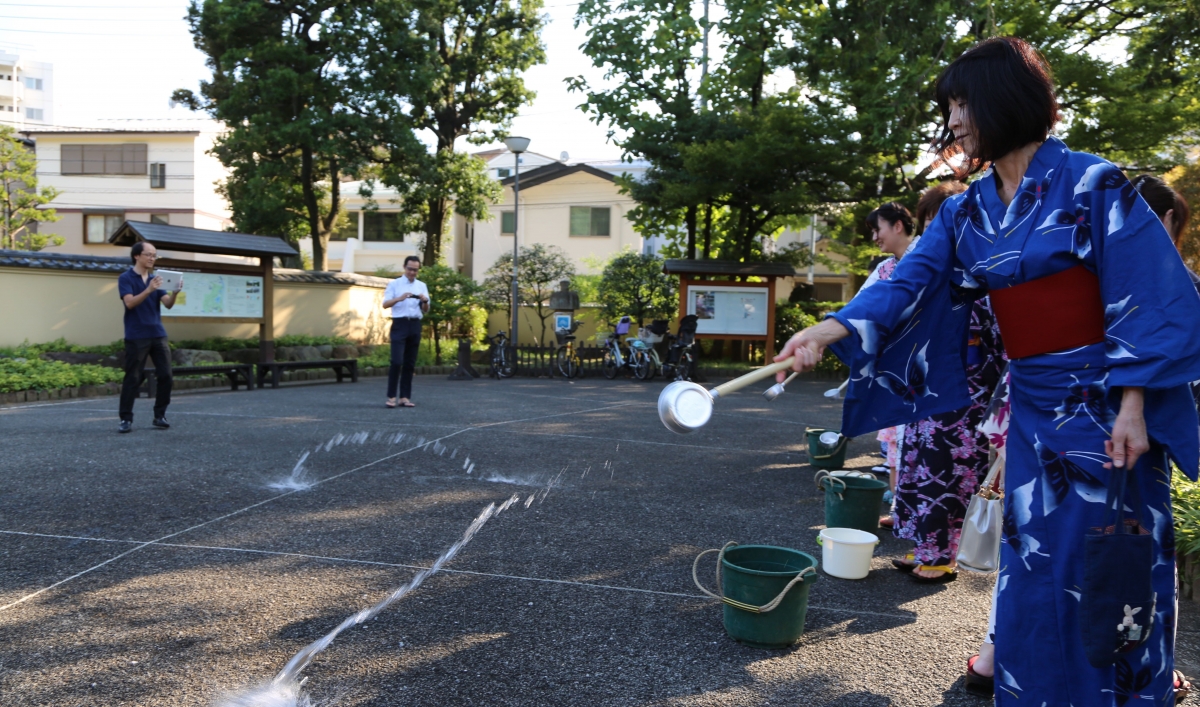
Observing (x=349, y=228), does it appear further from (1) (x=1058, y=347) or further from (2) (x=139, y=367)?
(1) (x=1058, y=347)

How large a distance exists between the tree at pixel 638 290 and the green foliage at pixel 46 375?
1077cm

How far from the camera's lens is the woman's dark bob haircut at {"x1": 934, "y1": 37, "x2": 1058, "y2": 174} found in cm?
217

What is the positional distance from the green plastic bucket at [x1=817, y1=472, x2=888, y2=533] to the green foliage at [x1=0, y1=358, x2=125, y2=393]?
9.74m

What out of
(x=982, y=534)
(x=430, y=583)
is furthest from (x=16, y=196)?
(x=982, y=534)

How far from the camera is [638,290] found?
19.9m

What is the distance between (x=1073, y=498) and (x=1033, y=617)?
1.06 feet

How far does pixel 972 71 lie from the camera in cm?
224

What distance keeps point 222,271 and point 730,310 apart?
10199 millimetres

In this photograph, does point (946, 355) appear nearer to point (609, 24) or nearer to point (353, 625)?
point (353, 625)

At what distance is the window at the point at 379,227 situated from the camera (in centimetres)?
3609

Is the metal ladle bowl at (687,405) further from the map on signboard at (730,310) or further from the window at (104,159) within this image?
the window at (104,159)

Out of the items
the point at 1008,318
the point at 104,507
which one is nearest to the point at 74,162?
the point at 104,507

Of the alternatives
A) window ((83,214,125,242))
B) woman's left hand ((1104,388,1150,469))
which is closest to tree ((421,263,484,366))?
woman's left hand ((1104,388,1150,469))

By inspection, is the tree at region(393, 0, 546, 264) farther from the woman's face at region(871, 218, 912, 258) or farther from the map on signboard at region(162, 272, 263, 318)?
the woman's face at region(871, 218, 912, 258)
